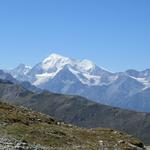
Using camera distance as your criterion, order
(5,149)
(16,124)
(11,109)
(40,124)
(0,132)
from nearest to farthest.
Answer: (5,149), (0,132), (16,124), (40,124), (11,109)

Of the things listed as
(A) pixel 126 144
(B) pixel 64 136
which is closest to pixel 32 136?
(B) pixel 64 136

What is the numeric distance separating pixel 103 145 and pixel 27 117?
8.03 meters

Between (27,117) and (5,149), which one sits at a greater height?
(27,117)

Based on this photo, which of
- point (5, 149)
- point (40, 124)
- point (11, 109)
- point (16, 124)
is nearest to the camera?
point (5, 149)

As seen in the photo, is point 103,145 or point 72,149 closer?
point 72,149

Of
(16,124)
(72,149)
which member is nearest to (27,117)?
(16,124)

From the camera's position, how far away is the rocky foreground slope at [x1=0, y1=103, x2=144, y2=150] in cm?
2928

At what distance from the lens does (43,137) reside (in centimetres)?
3316

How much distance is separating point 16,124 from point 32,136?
3.43m

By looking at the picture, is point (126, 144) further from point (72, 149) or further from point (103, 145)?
point (72, 149)

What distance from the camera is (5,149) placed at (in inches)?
987

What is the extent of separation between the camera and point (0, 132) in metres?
30.7

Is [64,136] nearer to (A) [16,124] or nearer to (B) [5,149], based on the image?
(A) [16,124]

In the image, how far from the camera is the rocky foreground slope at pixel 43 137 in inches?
1153
